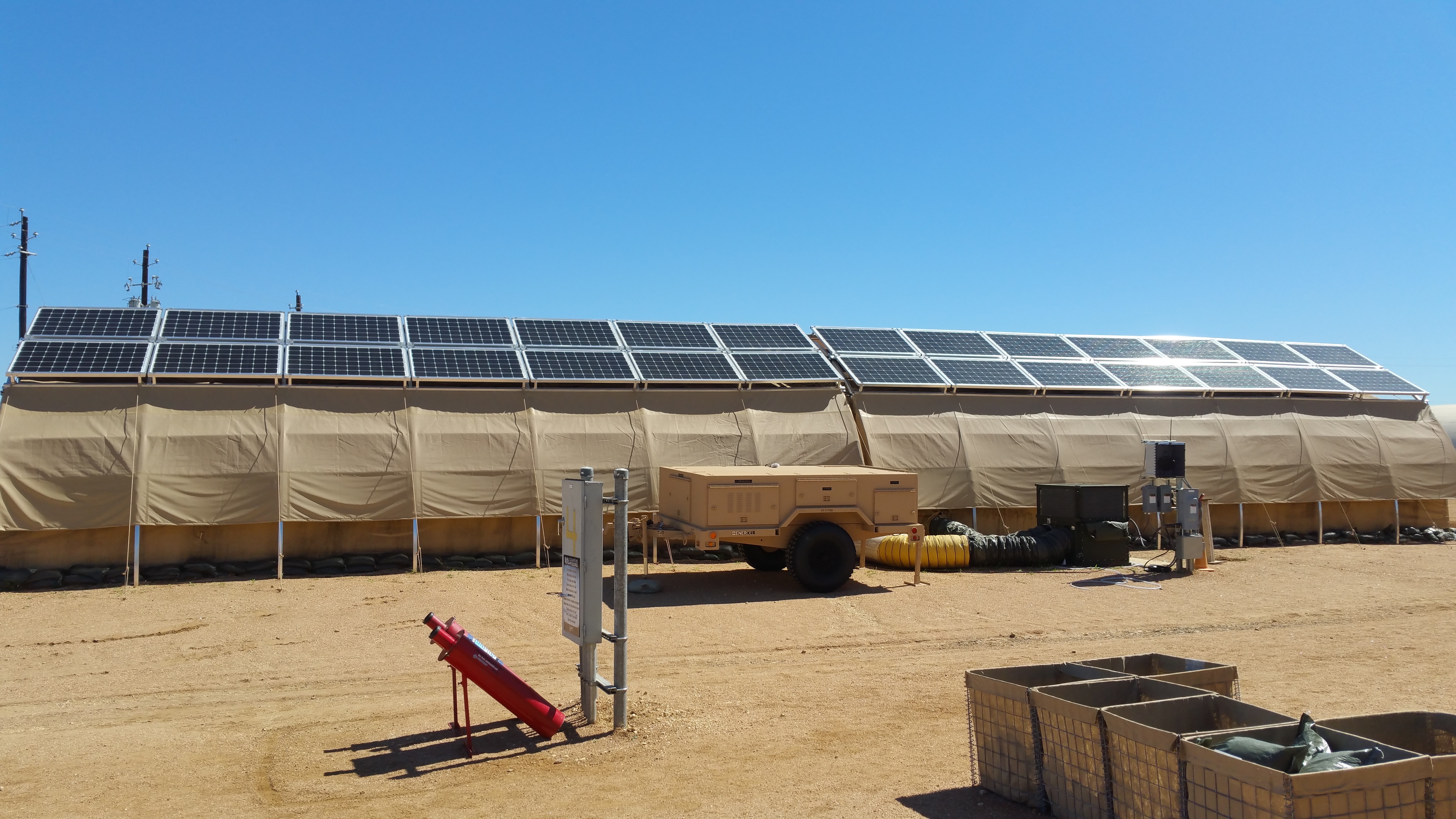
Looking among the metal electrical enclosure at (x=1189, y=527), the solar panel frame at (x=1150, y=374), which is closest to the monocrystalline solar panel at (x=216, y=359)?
the metal electrical enclosure at (x=1189, y=527)

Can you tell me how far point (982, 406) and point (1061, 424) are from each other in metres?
1.95

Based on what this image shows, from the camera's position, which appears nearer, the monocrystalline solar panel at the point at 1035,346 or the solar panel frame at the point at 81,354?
the solar panel frame at the point at 81,354

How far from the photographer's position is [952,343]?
25.4 m

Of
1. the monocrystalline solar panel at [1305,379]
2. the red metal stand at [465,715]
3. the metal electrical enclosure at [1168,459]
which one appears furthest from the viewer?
the monocrystalline solar panel at [1305,379]

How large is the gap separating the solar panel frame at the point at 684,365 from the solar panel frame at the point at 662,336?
0.64ft

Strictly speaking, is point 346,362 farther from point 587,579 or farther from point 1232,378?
point 1232,378

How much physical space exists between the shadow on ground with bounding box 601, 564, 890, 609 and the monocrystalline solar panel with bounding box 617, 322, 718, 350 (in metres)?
6.17

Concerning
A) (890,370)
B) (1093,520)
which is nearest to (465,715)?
(1093,520)

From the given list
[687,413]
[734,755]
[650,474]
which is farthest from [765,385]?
[734,755]

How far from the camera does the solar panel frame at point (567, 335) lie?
2184 centimetres

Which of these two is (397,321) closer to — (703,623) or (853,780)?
(703,623)

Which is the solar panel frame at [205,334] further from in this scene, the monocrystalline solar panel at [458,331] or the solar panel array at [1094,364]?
the solar panel array at [1094,364]

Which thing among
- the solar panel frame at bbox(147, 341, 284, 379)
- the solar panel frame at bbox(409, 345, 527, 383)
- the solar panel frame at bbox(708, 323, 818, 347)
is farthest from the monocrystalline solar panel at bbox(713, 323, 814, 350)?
the solar panel frame at bbox(147, 341, 284, 379)

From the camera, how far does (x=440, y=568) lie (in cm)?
1828
